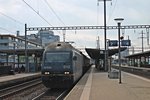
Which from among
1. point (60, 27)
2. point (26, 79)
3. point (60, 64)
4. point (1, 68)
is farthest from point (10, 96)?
point (60, 27)

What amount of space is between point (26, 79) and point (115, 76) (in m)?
11.0

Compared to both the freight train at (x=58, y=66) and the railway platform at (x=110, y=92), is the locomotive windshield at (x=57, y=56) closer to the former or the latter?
the freight train at (x=58, y=66)

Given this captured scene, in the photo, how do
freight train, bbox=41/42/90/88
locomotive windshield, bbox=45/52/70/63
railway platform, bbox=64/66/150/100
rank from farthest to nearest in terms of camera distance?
locomotive windshield, bbox=45/52/70/63 → freight train, bbox=41/42/90/88 → railway platform, bbox=64/66/150/100

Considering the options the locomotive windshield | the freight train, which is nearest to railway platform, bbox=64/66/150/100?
the freight train

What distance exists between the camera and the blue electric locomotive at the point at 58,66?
70.8 feet

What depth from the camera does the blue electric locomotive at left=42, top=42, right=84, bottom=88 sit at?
21.6 m

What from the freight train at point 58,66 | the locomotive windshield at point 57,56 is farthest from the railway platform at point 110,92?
the locomotive windshield at point 57,56

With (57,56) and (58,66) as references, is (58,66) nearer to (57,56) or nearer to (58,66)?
(58,66)

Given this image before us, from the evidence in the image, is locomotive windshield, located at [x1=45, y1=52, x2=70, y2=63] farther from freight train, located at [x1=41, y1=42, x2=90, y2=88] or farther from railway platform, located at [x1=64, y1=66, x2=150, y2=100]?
railway platform, located at [x1=64, y1=66, x2=150, y2=100]

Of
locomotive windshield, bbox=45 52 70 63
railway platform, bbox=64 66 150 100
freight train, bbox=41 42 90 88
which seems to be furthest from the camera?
locomotive windshield, bbox=45 52 70 63

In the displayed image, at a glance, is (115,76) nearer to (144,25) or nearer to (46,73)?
(46,73)

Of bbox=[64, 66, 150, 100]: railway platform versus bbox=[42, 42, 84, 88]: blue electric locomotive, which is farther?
bbox=[42, 42, 84, 88]: blue electric locomotive

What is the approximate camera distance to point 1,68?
43.2 metres

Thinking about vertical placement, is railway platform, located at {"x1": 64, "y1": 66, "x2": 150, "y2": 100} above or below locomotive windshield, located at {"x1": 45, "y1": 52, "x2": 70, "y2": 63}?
below
